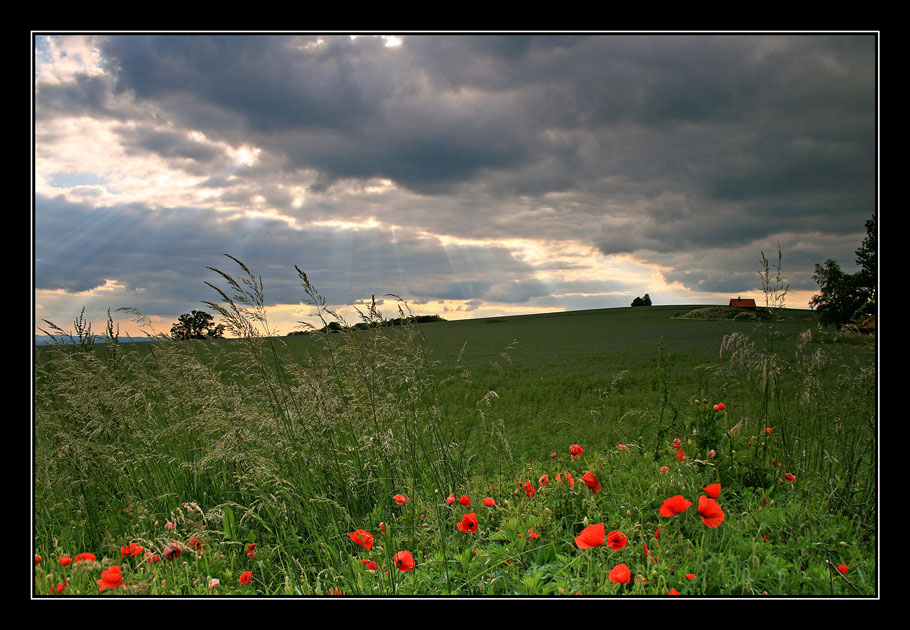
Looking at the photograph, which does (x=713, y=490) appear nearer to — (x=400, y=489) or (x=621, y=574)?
(x=621, y=574)

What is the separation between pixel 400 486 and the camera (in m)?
3.03

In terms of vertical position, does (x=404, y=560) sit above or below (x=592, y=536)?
below

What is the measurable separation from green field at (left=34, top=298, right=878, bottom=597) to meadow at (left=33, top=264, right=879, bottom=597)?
18 mm

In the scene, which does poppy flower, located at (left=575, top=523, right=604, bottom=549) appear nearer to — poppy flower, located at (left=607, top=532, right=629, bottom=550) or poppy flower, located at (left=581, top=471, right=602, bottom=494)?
poppy flower, located at (left=607, top=532, right=629, bottom=550)

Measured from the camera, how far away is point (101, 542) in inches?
132

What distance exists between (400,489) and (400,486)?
38mm

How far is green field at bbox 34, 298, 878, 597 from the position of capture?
7.00ft

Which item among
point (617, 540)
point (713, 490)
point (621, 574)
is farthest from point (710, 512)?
point (621, 574)

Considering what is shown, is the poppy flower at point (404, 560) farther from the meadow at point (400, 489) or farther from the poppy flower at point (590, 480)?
the poppy flower at point (590, 480)

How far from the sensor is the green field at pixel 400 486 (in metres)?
2.13
